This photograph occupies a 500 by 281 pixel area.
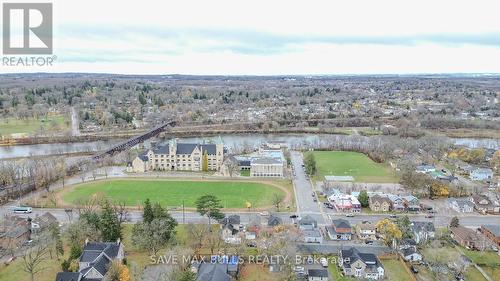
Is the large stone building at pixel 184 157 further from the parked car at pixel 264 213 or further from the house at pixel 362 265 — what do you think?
the house at pixel 362 265

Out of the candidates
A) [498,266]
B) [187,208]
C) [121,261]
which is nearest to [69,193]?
[187,208]

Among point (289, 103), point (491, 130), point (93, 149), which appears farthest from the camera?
point (289, 103)

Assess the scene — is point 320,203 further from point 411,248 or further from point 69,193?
point 69,193

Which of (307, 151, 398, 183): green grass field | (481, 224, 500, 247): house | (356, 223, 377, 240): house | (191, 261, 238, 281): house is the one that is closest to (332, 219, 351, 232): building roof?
(356, 223, 377, 240): house

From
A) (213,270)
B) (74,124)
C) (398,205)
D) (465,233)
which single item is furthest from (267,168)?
(74,124)

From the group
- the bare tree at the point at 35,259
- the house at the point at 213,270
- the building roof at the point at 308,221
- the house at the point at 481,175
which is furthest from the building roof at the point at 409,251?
the house at the point at 481,175

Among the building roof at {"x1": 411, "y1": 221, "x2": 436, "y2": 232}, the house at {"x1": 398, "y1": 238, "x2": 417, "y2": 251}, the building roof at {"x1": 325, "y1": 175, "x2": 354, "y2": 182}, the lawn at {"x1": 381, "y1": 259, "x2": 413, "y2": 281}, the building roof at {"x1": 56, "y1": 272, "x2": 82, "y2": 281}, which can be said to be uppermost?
the building roof at {"x1": 325, "y1": 175, "x2": 354, "y2": 182}

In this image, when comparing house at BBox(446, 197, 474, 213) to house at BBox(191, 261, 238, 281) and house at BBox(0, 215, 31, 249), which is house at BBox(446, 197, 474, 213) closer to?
house at BBox(191, 261, 238, 281)
